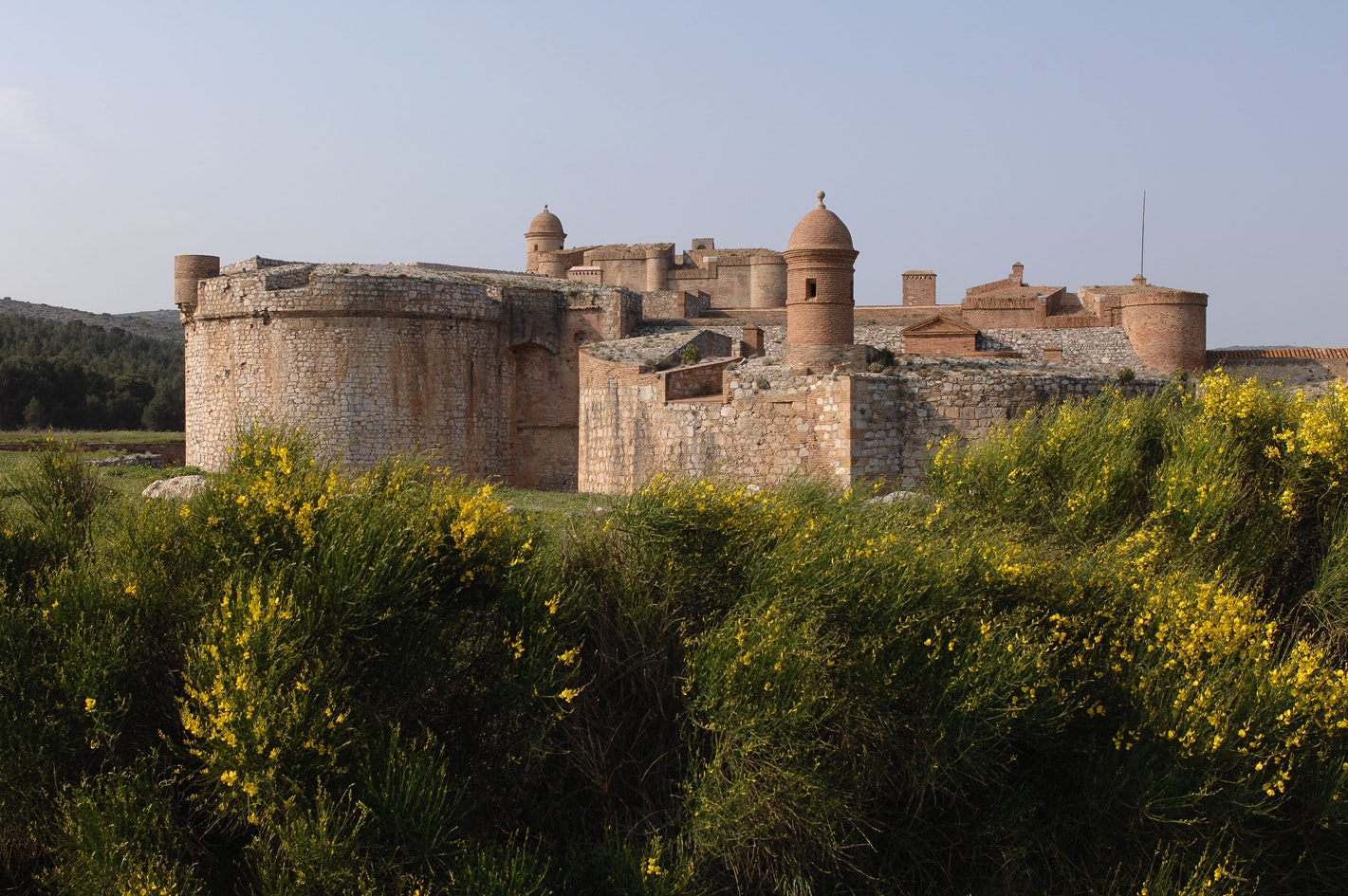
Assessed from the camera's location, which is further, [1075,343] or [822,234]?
[1075,343]

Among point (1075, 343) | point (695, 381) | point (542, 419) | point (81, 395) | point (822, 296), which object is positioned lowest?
point (542, 419)

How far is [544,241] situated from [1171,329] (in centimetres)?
1764

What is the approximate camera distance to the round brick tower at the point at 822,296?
1514 cm

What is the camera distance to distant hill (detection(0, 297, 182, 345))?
64812mm

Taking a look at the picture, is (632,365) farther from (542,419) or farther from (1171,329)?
(1171,329)

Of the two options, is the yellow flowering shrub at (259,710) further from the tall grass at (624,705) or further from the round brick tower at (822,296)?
the round brick tower at (822,296)

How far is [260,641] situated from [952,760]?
12.5 ft

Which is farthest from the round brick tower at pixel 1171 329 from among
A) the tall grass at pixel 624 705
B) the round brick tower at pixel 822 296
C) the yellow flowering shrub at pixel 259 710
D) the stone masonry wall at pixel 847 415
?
the yellow flowering shrub at pixel 259 710

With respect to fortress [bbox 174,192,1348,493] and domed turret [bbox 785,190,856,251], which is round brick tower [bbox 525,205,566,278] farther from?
domed turret [bbox 785,190,856,251]

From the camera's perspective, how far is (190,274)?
66.5 feet

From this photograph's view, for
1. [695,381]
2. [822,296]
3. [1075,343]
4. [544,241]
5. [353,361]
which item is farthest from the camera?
[544,241]

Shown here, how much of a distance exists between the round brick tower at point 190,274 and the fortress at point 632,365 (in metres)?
0.03

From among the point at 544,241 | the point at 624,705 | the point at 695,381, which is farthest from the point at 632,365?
the point at 544,241

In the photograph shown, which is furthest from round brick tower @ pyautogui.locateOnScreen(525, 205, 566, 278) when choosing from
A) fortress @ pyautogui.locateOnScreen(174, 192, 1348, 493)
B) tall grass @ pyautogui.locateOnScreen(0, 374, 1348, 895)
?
tall grass @ pyautogui.locateOnScreen(0, 374, 1348, 895)
